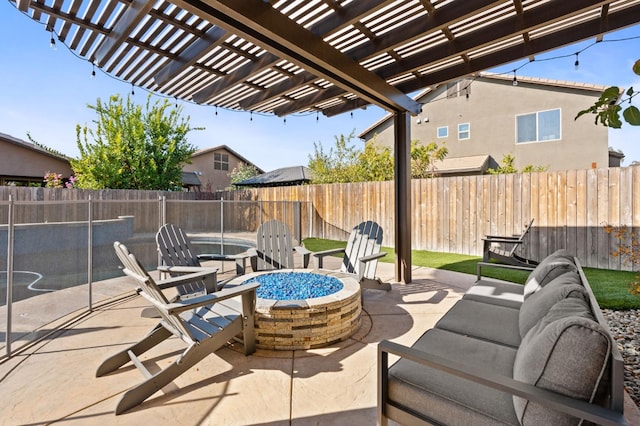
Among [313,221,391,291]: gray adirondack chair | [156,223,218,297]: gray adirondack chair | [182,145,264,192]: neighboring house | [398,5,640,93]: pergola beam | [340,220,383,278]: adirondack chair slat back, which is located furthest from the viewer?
[182,145,264,192]: neighboring house

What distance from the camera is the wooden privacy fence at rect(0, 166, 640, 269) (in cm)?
580

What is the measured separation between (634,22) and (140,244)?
25.7ft

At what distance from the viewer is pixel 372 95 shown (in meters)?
4.11

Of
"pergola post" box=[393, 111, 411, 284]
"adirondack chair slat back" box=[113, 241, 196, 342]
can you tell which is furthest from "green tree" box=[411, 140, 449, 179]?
"adirondack chair slat back" box=[113, 241, 196, 342]

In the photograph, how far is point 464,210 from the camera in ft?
25.5

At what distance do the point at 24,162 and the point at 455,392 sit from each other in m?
18.5

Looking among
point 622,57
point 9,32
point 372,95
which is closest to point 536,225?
point 372,95

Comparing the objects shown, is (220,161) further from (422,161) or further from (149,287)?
(149,287)

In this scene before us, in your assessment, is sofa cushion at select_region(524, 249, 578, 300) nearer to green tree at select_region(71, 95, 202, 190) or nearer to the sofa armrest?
the sofa armrest

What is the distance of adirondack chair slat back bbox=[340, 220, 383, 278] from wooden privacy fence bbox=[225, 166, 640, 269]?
6.72ft

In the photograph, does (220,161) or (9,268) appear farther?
(220,161)

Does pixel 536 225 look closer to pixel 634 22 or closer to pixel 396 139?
pixel 396 139

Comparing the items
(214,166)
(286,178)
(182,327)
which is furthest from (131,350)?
(214,166)

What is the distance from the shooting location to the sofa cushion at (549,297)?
1772 millimetres
